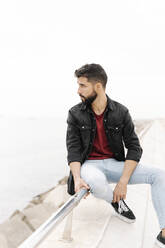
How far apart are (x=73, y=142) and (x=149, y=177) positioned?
619 millimetres

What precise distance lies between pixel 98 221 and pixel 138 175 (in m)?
0.64

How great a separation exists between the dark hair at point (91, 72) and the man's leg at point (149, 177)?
0.65 metres

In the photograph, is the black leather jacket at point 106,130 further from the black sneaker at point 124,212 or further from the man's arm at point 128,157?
the black sneaker at point 124,212

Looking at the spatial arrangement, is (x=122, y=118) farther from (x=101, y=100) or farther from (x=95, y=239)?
(x=95, y=239)

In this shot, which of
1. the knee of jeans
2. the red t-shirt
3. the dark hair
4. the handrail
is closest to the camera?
the handrail

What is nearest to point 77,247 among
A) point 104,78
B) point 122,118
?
point 122,118

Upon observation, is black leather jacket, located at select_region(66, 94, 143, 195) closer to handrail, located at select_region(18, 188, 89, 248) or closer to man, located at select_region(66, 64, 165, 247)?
man, located at select_region(66, 64, 165, 247)

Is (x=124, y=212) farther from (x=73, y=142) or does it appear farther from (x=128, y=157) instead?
(x=73, y=142)

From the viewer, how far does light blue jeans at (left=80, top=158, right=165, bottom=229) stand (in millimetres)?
1661

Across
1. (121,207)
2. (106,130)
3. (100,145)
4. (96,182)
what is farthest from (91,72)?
(121,207)

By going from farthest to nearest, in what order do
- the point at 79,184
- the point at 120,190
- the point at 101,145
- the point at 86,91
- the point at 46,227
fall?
the point at 101,145 < the point at 86,91 < the point at 120,190 < the point at 79,184 < the point at 46,227

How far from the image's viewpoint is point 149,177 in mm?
1801

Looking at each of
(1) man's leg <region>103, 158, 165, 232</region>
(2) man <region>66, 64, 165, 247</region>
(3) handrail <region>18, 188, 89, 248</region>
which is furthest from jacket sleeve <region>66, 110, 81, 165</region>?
(3) handrail <region>18, 188, 89, 248</region>

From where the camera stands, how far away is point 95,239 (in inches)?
73.7
